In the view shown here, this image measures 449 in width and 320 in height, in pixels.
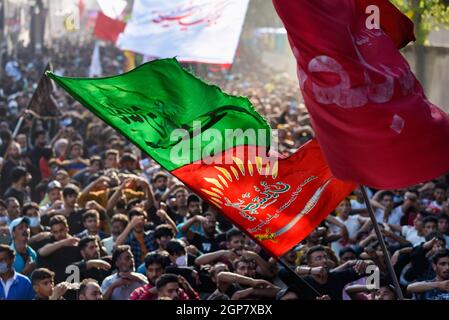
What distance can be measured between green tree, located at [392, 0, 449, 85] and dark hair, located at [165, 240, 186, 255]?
349 inches

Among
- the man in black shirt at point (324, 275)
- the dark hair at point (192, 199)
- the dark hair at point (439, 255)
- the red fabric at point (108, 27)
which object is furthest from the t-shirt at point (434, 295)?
the red fabric at point (108, 27)

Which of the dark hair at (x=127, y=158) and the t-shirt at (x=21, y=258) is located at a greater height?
the dark hair at (x=127, y=158)

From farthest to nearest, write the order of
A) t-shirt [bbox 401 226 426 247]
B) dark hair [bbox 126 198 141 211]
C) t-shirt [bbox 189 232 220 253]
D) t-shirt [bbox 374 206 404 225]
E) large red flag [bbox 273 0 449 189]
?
t-shirt [bbox 374 206 404 225] < dark hair [bbox 126 198 141 211] < t-shirt [bbox 401 226 426 247] < t-shirt [bbox 189 232 220 253] < large red flag [bbox 273 0 449 189]

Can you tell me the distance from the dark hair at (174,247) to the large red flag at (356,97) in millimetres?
2809

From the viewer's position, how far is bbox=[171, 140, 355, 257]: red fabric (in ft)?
27.1

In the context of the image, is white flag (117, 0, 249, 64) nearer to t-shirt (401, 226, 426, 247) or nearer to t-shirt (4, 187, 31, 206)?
t-shirt (4, 187, 31, 206)

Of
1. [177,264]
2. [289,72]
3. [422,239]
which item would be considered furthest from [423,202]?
[289,72]

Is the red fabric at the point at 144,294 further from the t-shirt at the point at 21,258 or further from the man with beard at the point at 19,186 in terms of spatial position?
the man with beard at the point at 19,186

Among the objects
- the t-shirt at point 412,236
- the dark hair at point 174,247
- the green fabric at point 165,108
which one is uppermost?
the green fabric at point 165,108

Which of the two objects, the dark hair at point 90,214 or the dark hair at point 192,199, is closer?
the dark hair at point 90,214

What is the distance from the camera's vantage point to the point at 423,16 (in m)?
20.8

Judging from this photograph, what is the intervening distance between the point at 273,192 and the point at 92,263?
7.75 feet

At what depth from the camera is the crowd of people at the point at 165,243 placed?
32.3 feet

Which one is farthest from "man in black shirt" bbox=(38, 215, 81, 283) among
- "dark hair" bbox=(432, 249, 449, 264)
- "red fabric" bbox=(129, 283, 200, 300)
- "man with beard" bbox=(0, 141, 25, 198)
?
"man with beard" bbox=(0, 141, 25, 198)
